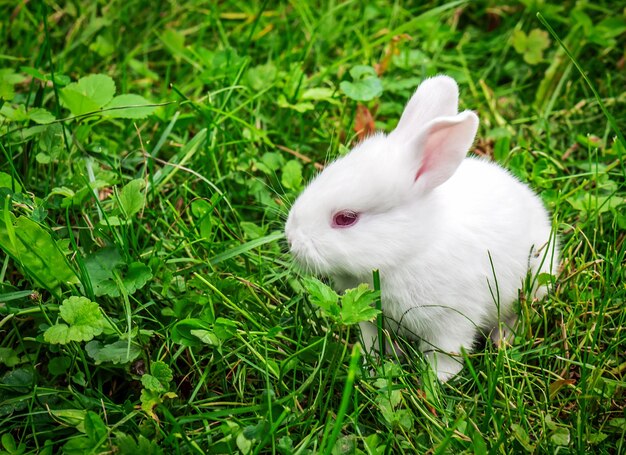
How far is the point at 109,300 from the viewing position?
2.79 m

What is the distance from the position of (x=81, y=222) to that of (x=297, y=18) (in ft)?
7.08

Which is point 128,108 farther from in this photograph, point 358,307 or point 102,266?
point 358,307

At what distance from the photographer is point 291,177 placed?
3.31 m

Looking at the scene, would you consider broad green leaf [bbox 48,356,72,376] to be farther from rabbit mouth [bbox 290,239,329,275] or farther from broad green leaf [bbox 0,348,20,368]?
rabbit mouth [bbox 290,239,329,275]

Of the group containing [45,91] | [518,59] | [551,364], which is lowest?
[551,364]

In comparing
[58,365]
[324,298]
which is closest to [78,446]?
[58,365]

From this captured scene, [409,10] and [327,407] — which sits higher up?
[409,10]

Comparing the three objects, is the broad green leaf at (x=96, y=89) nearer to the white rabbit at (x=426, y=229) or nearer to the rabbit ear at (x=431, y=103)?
the white rabbit at (x=426, y=229)

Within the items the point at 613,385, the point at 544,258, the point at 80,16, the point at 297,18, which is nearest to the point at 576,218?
the point at 544,258

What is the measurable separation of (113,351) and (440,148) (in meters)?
1.37

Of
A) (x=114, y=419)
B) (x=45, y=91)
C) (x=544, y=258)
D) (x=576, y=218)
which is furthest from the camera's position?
(x=45, y=91)

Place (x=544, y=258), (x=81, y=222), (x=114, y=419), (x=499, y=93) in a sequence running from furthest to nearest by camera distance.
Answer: (x=499, y=93), (x=81, y=222), (x=544, y=258), (x=114, y=419)

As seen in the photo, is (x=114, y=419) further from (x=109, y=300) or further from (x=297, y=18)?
(x=297, y=18)

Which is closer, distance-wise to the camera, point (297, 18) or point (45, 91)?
point (45, 91)
